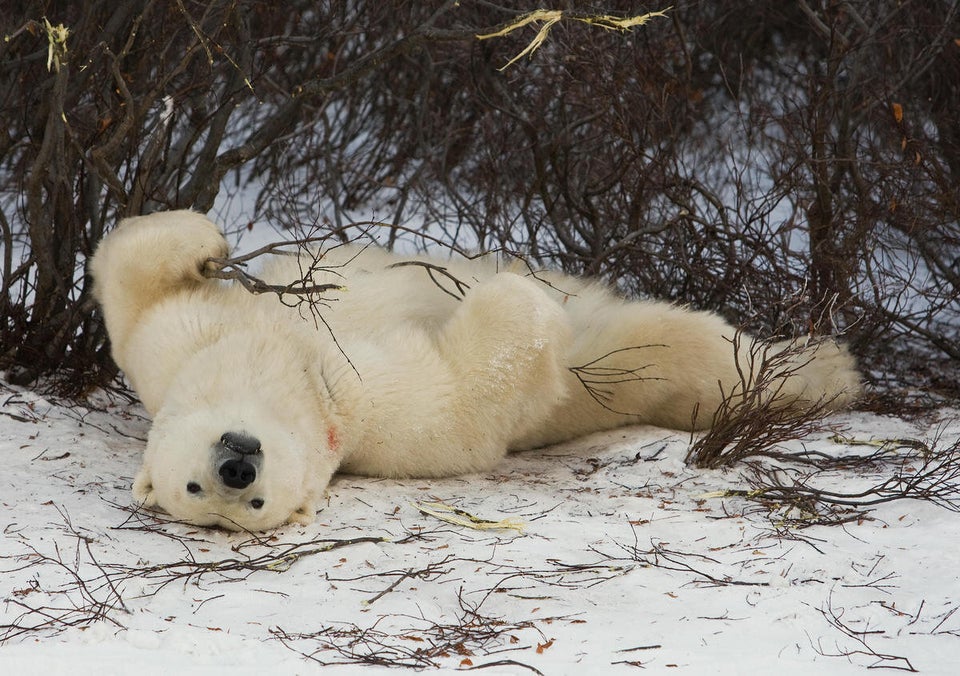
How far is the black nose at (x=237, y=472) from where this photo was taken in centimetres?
267

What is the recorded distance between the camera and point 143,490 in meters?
2.94

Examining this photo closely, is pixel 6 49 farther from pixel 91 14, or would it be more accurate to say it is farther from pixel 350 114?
pixel 350 114

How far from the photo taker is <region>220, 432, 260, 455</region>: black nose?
2697 millimetres

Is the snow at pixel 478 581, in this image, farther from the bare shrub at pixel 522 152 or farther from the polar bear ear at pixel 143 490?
the bare shrub at pixel 522 152

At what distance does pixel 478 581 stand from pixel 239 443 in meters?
0.73

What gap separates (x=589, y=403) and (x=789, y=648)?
1.77m

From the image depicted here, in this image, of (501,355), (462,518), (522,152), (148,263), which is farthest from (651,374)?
(522,152)

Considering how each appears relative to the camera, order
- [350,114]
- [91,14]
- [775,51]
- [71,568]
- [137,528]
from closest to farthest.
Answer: [71,568] < [137,528] < [91,14] < [350,114] < [775,51]

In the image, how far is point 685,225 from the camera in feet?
15.8

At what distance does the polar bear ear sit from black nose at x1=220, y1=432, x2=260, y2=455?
0.37 metres

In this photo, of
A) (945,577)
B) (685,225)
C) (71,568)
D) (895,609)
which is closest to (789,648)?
(895,609)

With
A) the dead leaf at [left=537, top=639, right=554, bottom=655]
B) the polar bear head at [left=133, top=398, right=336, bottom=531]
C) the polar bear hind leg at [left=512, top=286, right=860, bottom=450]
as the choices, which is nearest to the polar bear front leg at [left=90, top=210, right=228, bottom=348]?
the polar bear head at [left=133, top=398, right=336, bottom=531]

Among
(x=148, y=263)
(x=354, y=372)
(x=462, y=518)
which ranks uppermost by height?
(x=148, y=263)

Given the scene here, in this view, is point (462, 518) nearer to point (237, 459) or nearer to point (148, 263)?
point (237, 459)
